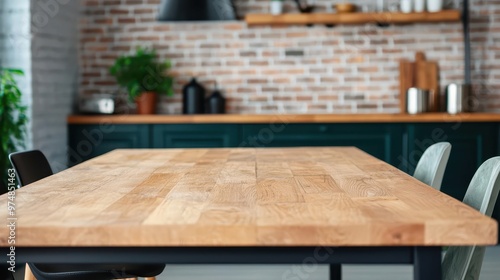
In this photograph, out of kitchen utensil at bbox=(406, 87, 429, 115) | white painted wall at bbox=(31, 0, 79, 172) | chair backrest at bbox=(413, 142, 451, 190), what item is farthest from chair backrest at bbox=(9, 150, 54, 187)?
kitchen utensil at bbox=(406, 87, 429, 115)

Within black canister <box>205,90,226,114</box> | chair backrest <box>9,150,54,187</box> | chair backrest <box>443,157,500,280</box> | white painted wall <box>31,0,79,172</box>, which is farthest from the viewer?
black canister <box>205,90,226,114</box>

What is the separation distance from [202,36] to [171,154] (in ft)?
8.56

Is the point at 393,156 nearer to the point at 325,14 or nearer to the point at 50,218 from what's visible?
the point at 325,14

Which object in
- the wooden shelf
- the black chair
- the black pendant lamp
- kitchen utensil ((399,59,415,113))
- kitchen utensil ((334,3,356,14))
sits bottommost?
the black chair

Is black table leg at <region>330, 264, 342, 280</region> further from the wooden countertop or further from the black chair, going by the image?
the wooden countertop

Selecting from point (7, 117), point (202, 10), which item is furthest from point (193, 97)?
point (7, 117)

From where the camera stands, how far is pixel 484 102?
5.72 meters

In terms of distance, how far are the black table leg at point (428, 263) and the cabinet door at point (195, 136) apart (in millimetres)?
3759

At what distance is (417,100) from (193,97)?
1.71 metres

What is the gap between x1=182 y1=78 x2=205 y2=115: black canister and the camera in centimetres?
567

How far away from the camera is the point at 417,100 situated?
5441 mm

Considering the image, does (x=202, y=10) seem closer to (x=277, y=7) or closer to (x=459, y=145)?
(x=277, y=7)

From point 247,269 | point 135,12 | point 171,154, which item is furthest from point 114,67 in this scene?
point 171,154

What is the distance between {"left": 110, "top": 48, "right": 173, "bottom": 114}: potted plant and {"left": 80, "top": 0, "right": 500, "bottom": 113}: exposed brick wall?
0.21 meters
